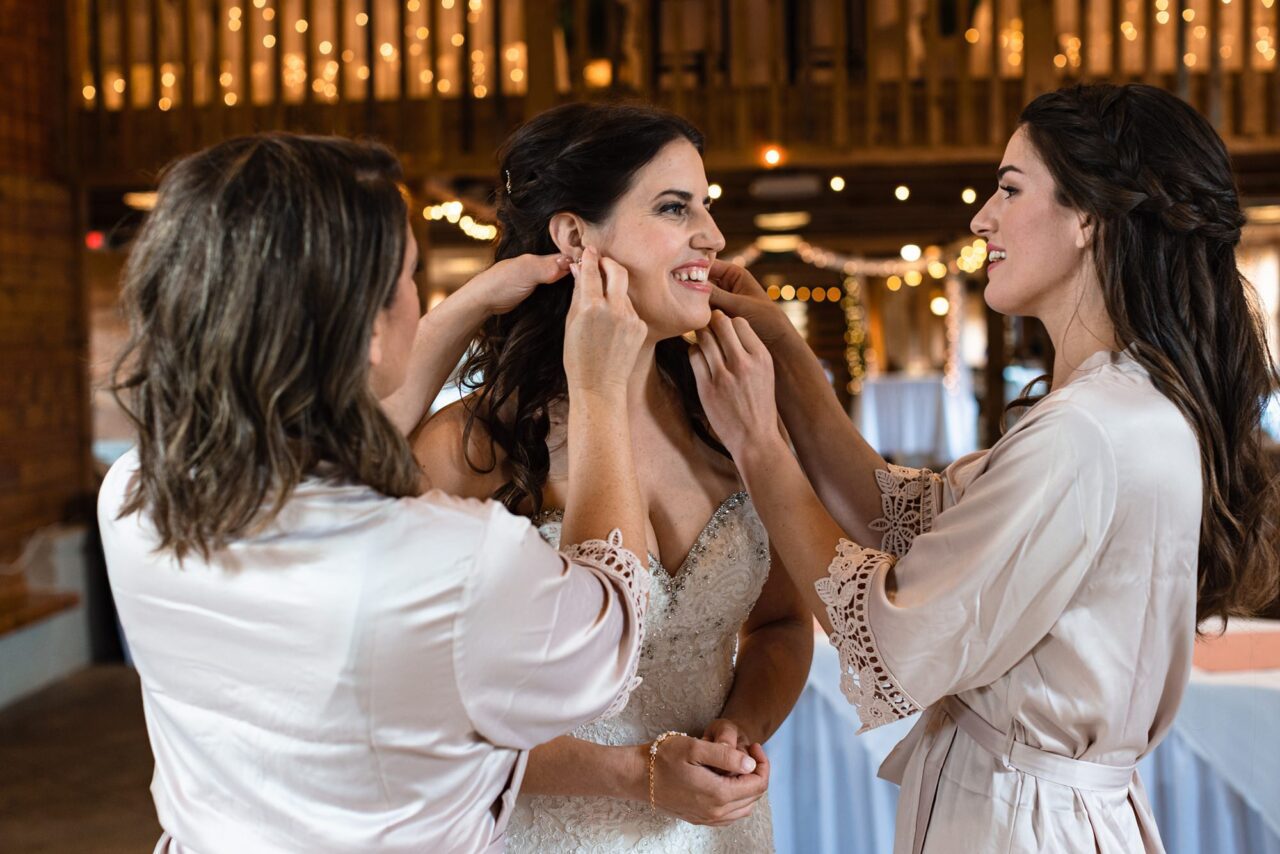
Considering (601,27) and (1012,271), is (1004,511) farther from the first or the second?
(601,27)

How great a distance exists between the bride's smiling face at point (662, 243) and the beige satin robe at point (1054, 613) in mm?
470

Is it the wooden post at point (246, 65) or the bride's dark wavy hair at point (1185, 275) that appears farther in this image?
the wooden post at point (246, 65)

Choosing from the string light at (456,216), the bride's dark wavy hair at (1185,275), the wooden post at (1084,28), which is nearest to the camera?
the bride's dark wavy hair at (1185,275)

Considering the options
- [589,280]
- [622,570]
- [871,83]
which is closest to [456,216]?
[871,83]

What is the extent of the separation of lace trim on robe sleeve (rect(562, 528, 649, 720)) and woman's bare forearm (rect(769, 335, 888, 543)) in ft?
2.24

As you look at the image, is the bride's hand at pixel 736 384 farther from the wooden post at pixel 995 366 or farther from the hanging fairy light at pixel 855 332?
the hanging fairy light at pixel 855 332

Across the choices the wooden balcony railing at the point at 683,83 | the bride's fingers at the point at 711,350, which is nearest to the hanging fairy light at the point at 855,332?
the wooden balcony railing at the point at 683,83

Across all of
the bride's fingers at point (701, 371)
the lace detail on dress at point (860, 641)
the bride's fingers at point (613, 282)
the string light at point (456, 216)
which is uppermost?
the string light at point (456, 216)

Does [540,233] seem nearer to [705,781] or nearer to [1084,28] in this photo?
[705,781]

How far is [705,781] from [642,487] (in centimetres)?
51

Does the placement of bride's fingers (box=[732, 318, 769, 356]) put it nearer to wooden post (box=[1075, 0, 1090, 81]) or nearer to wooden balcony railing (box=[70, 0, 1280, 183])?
wooden balcony railing (box=[70, 0, 1280, 183])

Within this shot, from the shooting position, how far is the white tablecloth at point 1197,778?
2518 mm

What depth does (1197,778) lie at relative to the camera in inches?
102

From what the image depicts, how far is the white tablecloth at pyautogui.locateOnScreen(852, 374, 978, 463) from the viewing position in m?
12.2
